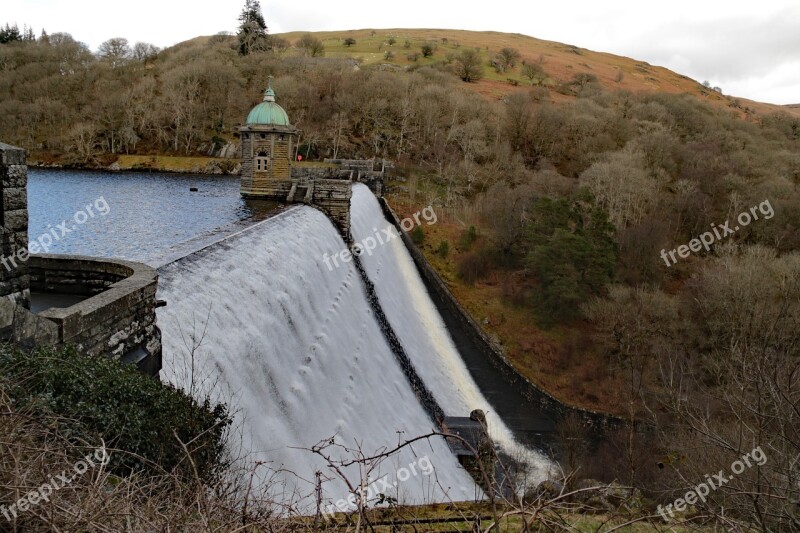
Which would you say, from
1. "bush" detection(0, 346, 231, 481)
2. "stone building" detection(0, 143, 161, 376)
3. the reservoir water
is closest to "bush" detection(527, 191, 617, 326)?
the reservoir water

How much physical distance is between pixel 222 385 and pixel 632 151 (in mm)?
39051

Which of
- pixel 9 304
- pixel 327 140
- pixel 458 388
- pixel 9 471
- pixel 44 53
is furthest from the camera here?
pixel 44 53

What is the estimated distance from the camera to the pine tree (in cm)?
8322

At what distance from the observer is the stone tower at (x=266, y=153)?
29498mm

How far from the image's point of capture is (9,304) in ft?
17.6

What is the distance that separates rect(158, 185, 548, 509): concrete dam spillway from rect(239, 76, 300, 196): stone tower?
10.2 meters

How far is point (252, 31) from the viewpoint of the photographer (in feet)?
274

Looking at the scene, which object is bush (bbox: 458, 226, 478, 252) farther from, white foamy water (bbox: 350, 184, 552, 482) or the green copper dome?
the green copper dome

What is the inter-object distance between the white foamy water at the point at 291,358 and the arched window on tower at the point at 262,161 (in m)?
13.5

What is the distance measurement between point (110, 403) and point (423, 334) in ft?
59.4

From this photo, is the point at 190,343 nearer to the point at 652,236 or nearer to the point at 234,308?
the point at 234,308

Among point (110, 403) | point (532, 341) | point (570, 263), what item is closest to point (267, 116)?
point (570, 263)

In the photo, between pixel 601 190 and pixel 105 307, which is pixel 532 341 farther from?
pixel 105 307

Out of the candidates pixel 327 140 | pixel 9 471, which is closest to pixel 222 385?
pixel 9 471
